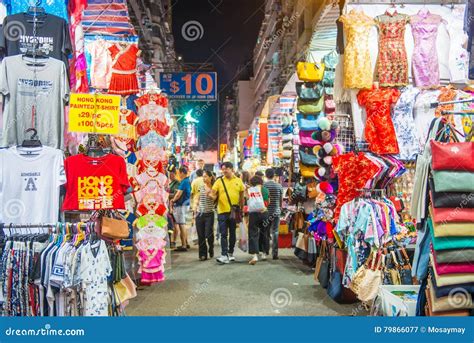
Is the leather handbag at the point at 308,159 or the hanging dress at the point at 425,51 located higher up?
the hanging dress at the point at 425,51

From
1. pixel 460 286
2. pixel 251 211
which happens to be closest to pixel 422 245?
pixel 460 286

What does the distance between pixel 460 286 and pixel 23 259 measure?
10.8 ft

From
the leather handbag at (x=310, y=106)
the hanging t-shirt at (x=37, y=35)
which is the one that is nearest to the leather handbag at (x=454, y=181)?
the hanging t-shirt at (x=37, y=35)

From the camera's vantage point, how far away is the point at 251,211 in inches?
359

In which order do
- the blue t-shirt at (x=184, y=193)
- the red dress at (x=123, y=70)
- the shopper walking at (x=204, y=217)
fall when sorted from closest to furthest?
the red dress at (x=123, y=70) < the shopper walking at (x=204, y=217) < the blue t-shirt at (x=184, y=193)

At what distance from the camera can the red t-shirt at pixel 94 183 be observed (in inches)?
168

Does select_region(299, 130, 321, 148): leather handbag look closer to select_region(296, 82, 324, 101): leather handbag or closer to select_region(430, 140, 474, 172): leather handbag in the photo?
select_region(296, 82, 324, 101): leather handbag

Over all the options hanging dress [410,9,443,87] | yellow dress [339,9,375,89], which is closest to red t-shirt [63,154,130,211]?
yellow dress [339,9,375,89]

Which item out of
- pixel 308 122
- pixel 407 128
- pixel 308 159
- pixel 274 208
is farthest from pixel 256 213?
pixel 407 128

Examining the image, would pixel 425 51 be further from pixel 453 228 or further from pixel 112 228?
pixel 112 228

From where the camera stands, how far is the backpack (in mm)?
9000

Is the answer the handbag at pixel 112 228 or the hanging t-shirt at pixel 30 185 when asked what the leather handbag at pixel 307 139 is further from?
the hanging t-shirt at pixel 30 185

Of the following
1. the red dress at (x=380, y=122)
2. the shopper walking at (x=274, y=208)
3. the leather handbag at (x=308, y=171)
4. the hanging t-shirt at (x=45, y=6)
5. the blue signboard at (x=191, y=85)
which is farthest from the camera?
the blue signboard at (x=191, y=85)

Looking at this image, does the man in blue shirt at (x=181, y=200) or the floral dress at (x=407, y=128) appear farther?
the man in blue shirt at (x=181, y=200)
